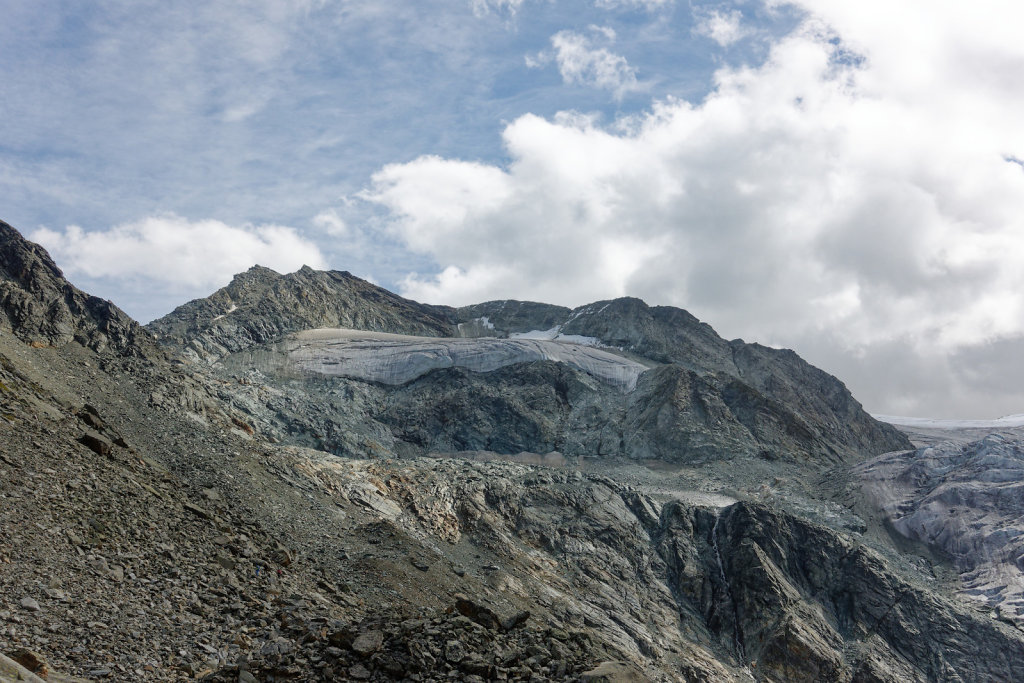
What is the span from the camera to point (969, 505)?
180ft

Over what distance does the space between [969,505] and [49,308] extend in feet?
184

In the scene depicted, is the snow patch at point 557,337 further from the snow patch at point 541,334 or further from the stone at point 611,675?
the stone at point 611,675

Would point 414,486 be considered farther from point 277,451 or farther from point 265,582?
point 265,582

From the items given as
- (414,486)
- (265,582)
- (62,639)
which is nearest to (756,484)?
(414,486)

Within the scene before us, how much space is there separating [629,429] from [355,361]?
2668 cm

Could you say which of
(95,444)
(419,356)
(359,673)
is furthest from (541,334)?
(359,673)

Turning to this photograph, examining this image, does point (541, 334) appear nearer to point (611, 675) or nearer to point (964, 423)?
point (964, 423)

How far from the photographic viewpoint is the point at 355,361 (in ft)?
267

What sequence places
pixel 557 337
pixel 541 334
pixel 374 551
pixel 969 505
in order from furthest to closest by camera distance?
pixel 541 334 < pixel 557 337 < pixel 969 505 < pixel 374 551

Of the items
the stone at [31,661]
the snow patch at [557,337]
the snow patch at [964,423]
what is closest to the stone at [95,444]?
the stone at [31,661]

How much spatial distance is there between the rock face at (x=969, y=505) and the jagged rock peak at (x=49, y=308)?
4849cm

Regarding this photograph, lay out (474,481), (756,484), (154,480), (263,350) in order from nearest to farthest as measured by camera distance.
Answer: (154,480)
(474,481)
(756,484)
(263,350)

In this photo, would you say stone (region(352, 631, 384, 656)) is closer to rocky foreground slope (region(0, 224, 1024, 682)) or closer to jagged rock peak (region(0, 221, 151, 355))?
rocky foreground slope (region(0, 224, 1024, 682))

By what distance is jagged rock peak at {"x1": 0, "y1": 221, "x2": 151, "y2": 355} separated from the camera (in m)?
44.3
